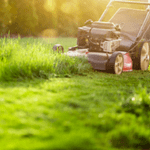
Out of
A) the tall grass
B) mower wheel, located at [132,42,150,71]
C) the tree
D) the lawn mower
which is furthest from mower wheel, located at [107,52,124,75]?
the tree

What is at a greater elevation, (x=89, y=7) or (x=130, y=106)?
(x=89, y=7)

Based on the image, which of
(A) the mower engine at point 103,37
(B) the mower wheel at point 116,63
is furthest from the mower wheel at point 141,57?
(B) the mower wheel at point 116,63

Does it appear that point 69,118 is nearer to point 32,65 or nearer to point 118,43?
point 32,65

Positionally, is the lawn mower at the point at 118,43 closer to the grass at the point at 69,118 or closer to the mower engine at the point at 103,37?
the mower engine at the point at 103,37

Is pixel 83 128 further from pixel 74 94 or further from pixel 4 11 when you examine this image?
pixel 4 11

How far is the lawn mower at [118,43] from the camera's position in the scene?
233 inches

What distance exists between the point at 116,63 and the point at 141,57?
122cm

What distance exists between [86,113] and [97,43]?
3.85m

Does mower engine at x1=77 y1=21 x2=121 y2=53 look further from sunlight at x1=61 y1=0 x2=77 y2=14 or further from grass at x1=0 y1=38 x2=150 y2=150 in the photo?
sunlight at x1=61 y1=0 x2=77 y2=14

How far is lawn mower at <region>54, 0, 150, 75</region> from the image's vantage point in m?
5.93

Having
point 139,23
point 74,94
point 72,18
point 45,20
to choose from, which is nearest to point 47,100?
point 74,94

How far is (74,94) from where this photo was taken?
135 inches

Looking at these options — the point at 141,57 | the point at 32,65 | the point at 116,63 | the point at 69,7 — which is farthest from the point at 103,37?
the point at 69,7

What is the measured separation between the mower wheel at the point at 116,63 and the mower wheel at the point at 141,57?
77 centimetres
